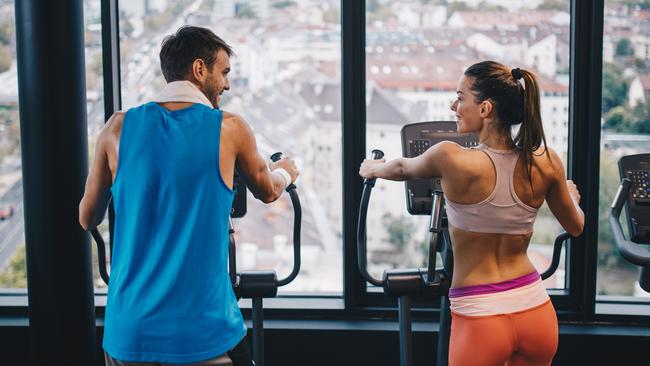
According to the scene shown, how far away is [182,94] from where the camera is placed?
2027 millimetres

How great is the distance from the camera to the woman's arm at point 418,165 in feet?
7.48

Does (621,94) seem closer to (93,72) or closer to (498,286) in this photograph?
(498,286)

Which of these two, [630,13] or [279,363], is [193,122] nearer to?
[279,363]

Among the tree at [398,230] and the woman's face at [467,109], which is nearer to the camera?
the woman's face at [467,109]

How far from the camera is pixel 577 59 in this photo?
3.73 metres

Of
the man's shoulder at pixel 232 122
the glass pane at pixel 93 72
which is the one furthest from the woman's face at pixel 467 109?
the glass pane at pixel 93 72

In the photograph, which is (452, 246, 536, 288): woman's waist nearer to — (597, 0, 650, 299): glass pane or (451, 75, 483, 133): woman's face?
(451, 75, 483, 133): woman's face

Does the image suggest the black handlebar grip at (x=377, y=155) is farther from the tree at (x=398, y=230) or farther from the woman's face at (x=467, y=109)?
the tree at (x=398, y=230)

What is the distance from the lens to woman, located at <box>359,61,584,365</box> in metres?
2.25

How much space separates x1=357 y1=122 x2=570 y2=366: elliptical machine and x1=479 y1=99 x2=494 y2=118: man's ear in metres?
0.57

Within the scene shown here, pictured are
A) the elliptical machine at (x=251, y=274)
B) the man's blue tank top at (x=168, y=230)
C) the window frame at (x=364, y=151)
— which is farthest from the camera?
the window frame at (x=364, y=151)

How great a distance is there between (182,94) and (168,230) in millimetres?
370

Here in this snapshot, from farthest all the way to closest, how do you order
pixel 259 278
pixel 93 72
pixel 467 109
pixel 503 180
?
pixel 93 72 < pixel 259 278 < pixel 467 109 < pixel 503 180

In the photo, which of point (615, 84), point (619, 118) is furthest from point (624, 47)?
point (619, 118)
